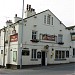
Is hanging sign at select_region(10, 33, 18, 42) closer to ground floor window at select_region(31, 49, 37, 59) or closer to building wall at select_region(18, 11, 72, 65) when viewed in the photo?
building wall at select_region(18, 11, 72, 65)

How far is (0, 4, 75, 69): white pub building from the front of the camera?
1173 inches

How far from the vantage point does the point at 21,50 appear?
2916 centimetres

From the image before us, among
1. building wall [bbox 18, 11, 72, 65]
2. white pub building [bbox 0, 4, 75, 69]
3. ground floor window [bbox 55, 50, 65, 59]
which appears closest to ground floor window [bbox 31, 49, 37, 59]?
white pub building [bbox 0, 4, 75, 69]

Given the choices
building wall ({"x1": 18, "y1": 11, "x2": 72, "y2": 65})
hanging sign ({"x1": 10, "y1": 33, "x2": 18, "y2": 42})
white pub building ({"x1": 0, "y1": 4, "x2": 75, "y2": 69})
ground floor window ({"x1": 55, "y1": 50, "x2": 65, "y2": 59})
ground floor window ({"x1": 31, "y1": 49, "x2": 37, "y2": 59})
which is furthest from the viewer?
ground floor window ({"x1": 55, "y1": 50, "x2": 65, "y2": 59})

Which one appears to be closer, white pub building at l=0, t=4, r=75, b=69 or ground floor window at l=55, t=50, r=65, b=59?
white pub building at l=0, t=4, r=75, b=69

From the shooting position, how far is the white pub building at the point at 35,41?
29.8 m

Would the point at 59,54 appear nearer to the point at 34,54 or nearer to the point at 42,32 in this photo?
the point at 42,32

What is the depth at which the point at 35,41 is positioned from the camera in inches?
1211

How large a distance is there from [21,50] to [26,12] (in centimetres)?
743

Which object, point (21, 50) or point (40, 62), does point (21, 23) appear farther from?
point (40, 62)

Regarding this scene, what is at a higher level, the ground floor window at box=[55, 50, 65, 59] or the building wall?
the building wall

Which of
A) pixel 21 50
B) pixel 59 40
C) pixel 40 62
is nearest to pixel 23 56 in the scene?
pixel 21 50

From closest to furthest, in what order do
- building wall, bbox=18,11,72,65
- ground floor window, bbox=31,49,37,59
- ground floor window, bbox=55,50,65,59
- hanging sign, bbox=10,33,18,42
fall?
hanging sign, bbox=10,33,18,42, building wall, bbox=18,11,72,65, ground floor window, bbox=31,49,37,59, ground floor window, bbox=55,50,65,59

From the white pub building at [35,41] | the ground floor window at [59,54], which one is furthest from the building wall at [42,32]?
the ground floor window at [59,54]
